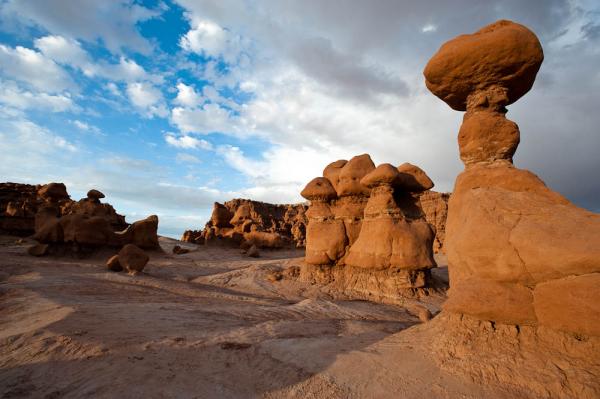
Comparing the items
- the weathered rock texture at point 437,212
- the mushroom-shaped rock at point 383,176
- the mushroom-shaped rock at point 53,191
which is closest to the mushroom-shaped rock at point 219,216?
the mushroom-shaped rock at point 53,191

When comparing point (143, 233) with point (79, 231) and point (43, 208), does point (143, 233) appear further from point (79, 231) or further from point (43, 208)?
point (43, 208)

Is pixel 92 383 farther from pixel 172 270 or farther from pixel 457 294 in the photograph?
pixel 172 270

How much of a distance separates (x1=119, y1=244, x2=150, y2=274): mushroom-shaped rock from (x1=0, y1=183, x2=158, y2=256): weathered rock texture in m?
5.55

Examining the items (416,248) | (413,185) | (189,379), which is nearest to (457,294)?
(189,379)

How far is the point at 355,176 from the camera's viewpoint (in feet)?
40.3

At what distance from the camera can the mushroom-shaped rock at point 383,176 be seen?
34.4 ft

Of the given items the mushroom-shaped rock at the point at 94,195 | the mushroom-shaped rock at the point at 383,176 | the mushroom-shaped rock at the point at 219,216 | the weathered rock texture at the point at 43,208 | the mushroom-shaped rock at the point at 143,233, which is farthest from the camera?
the mushroom-shaped rock at the point at 219,216

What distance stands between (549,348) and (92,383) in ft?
15.1

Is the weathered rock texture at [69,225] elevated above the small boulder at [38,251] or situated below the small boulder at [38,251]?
above

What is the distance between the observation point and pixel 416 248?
985cm

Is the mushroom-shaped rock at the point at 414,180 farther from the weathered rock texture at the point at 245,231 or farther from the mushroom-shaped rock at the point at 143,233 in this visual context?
the weathered rock texture at the point at 245,231

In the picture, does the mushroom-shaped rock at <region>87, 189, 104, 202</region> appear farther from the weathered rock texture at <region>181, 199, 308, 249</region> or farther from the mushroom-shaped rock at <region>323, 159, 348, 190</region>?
the mushroom-shaped rock at <region>323, 159, 348, 190</region>

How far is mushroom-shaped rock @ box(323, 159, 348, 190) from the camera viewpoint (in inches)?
522

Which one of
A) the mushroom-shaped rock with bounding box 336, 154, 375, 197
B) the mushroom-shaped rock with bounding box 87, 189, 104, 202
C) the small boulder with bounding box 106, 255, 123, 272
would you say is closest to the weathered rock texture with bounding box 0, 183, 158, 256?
the mushroom-shaped rock with bounding box 87, 189, 104, 202
